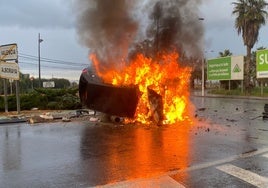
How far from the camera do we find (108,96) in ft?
40.7

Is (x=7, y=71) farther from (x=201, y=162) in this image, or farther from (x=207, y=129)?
(x=201, y=162)

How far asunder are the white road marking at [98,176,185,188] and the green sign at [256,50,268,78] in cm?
3617

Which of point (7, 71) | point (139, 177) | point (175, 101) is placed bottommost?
point (139, 177)

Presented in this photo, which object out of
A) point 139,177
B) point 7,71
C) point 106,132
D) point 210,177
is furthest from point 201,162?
point 7,71

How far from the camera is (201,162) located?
682 cm

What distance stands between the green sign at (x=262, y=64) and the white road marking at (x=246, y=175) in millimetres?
35090

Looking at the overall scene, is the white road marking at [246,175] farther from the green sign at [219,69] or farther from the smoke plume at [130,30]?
the green sign at [219,69]

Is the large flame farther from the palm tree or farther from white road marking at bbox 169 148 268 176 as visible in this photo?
the palm tree

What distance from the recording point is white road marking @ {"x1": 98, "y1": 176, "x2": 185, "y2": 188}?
17.6 ft

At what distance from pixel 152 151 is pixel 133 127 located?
3.95 metres

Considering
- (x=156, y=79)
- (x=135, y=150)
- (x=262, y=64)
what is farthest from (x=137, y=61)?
(x=262, y=64)

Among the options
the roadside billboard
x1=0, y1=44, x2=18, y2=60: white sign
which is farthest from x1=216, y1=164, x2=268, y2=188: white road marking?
the roadside billboard

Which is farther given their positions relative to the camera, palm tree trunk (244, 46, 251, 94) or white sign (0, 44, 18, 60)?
palm tree trunk (244, 46, 251, 94)

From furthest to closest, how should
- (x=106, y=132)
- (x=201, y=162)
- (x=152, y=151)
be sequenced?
(x=106, y=132) → (x=152, y=151) → (x=201, y=162)
